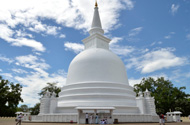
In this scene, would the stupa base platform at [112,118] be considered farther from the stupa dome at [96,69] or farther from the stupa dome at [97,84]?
the stupa dome at [96,69]

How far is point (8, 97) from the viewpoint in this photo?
3791 cm

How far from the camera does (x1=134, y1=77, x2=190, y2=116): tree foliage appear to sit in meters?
37.1

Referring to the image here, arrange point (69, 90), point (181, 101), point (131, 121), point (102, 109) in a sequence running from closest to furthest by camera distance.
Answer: point (102, 109)
point (131, 121)
point (69, 90)
point (181, 101)

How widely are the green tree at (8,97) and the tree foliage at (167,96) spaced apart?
3297cm

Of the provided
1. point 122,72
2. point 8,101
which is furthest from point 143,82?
point 8,101

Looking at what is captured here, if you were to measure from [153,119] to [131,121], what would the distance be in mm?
3841

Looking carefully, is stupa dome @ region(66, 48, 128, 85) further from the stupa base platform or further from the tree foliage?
the tree foliage

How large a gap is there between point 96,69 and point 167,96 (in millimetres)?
23896

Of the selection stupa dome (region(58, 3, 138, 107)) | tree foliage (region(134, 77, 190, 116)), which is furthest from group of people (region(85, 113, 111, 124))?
tree foliage (region(134, 77, 190, 116))

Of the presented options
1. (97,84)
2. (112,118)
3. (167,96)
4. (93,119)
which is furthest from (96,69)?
(167,96)

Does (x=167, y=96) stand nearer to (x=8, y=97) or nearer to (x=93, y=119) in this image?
(x=93, y=119)

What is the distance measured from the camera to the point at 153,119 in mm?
21203

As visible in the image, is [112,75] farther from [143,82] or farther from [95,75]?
[143,82]

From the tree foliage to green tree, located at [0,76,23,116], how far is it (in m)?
33.0
